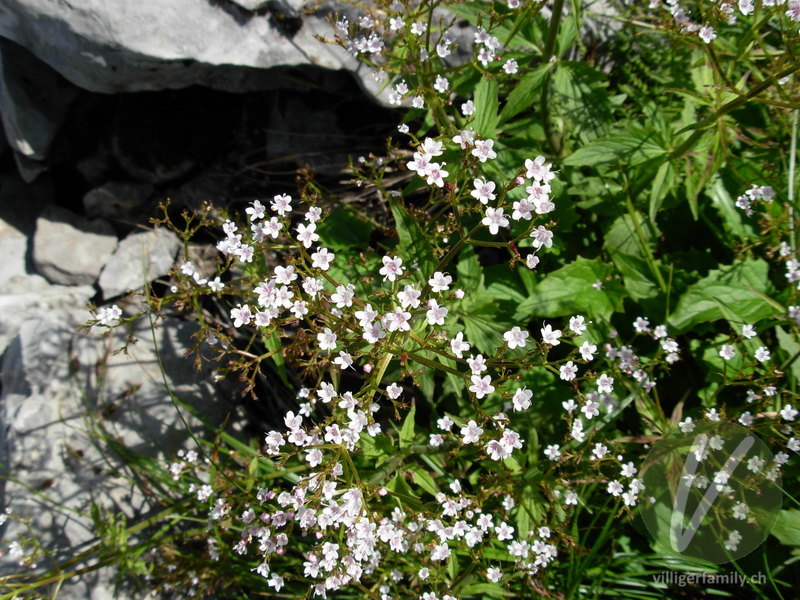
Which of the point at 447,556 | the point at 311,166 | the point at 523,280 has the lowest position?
the point at 447,556

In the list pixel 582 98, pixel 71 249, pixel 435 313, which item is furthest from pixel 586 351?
pixel 71 249

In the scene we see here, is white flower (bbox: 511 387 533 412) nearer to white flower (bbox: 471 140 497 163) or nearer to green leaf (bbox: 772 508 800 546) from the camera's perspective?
white flower (bbox: 471 140 497 163)

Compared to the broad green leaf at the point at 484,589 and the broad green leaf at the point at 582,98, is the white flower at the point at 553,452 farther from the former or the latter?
the broad green leaf at the point at 582,98

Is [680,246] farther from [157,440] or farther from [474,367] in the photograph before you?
[157,440]

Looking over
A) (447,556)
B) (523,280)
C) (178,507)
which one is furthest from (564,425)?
(178,507)

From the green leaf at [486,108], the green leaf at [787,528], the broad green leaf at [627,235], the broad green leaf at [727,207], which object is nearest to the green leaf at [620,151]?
the broad green leaf at [627,235]

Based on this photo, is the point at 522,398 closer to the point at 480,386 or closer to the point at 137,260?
the point at 480,386

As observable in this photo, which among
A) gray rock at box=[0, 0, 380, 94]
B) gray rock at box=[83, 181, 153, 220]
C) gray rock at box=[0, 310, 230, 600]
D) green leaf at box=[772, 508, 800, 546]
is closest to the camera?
green leaf at box=[772, 508, 800, 546]

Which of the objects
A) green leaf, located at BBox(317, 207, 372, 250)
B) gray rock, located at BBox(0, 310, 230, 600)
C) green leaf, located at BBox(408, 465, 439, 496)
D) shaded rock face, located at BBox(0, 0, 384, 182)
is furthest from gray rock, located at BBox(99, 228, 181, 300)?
green leaf, located at BBox(408, 465, 439, 496)
